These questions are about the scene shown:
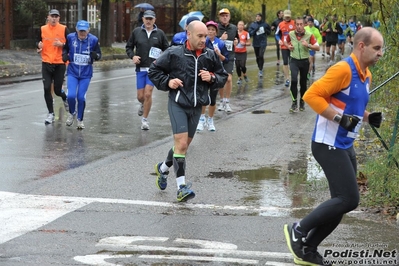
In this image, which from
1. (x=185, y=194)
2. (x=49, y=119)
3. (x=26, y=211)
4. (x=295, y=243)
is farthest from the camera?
(x=49, y=119)

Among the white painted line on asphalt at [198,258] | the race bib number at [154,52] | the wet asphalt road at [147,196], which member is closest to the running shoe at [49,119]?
the wet asphalt road at [147,196]

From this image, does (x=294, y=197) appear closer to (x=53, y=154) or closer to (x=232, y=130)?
(x=53, y=154)

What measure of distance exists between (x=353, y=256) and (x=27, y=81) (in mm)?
16551

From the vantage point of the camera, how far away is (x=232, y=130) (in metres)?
13.8

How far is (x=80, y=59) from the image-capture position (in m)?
13.4

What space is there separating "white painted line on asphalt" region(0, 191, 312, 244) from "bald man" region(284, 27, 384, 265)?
1.76 metres

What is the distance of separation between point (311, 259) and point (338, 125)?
102 cm

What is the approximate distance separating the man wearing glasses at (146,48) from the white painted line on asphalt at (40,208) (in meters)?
5.26

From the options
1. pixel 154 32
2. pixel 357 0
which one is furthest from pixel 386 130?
pixel 154 32

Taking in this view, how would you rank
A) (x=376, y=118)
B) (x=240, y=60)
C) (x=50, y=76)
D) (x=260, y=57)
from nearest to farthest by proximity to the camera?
(x=376, y=118)
(x=50, y=76)
(x=240, y=60)
(x=260, y=57)

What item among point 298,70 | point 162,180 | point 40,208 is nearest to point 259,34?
point 298,70

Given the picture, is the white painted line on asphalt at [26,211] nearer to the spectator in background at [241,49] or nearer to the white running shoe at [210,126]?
the white running shoe at [210,126]

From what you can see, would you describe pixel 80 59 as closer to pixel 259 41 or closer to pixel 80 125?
pixel 80 125

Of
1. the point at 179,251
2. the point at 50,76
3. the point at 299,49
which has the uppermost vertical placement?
the point at 299,49
